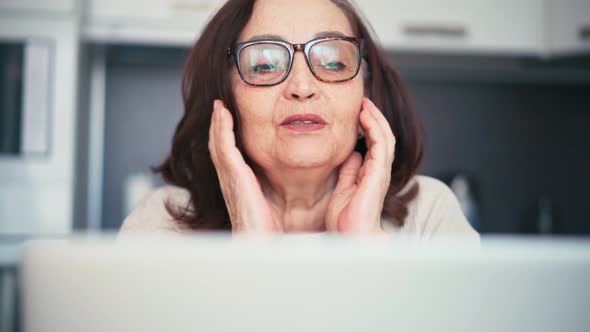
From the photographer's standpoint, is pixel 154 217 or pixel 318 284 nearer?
pixel 318 284

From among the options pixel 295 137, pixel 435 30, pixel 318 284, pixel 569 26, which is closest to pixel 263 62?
pixel 295 137

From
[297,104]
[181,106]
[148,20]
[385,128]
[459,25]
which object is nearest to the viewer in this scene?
[297,104]

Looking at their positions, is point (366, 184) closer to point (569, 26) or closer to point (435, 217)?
point (435, 217)

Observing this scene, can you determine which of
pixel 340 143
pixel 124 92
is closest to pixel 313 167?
pixel 340 143

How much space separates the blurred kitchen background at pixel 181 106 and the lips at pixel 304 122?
1.09 meters

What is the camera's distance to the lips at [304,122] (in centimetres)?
108

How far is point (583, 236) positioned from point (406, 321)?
2819 mm

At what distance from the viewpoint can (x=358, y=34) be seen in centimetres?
125

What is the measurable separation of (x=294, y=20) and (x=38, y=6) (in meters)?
1.18

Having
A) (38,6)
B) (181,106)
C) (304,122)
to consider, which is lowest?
(304,122)

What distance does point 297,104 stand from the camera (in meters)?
1.08

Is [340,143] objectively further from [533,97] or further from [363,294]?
[533,97]

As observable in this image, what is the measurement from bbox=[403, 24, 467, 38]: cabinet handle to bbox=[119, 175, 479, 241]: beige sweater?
41.8 inches

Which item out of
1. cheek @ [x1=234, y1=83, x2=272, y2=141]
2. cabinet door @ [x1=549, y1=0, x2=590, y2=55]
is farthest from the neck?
cabinet door @ [x1=549, y1=0, x2=590, y2=55]
